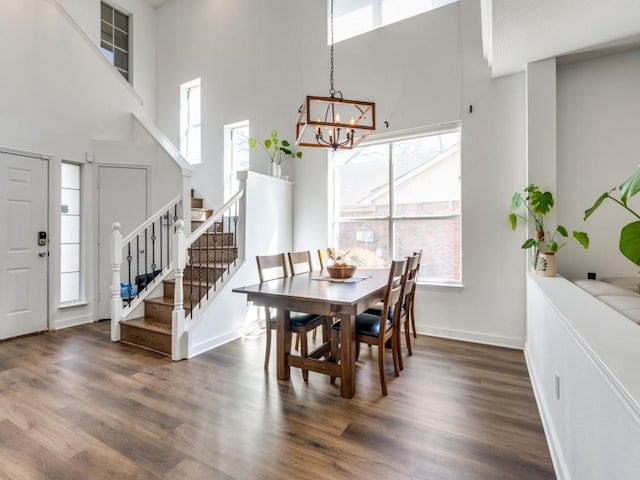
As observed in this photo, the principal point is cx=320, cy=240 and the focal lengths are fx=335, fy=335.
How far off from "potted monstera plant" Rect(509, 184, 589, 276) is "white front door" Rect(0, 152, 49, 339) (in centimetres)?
545

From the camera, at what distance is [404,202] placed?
4188 millimetres

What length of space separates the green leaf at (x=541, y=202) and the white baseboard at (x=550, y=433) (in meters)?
1.36

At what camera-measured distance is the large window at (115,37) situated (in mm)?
5918

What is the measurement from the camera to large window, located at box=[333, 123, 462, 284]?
3918mm

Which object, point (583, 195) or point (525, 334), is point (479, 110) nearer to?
point (583, 195)

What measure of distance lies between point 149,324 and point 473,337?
3.56 meters

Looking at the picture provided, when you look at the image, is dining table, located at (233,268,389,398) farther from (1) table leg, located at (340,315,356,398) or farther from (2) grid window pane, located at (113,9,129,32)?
(2) grid window pane, located at (113,9,129,32)

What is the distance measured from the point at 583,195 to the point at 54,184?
19.8ft

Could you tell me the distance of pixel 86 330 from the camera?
4.19m

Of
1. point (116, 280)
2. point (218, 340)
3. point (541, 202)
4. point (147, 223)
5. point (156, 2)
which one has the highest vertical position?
point (156, 2)

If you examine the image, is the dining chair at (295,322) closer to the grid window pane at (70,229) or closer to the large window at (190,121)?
the grid window pane at (70,229)

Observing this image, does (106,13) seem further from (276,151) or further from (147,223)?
(147,223)

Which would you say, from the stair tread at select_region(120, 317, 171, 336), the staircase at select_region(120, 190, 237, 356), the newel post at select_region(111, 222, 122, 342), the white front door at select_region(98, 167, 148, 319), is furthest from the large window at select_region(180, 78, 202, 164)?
the stair tread at select_region(120, 317, 171, 336)

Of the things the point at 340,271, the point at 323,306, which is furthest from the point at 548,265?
the point at 323,306
